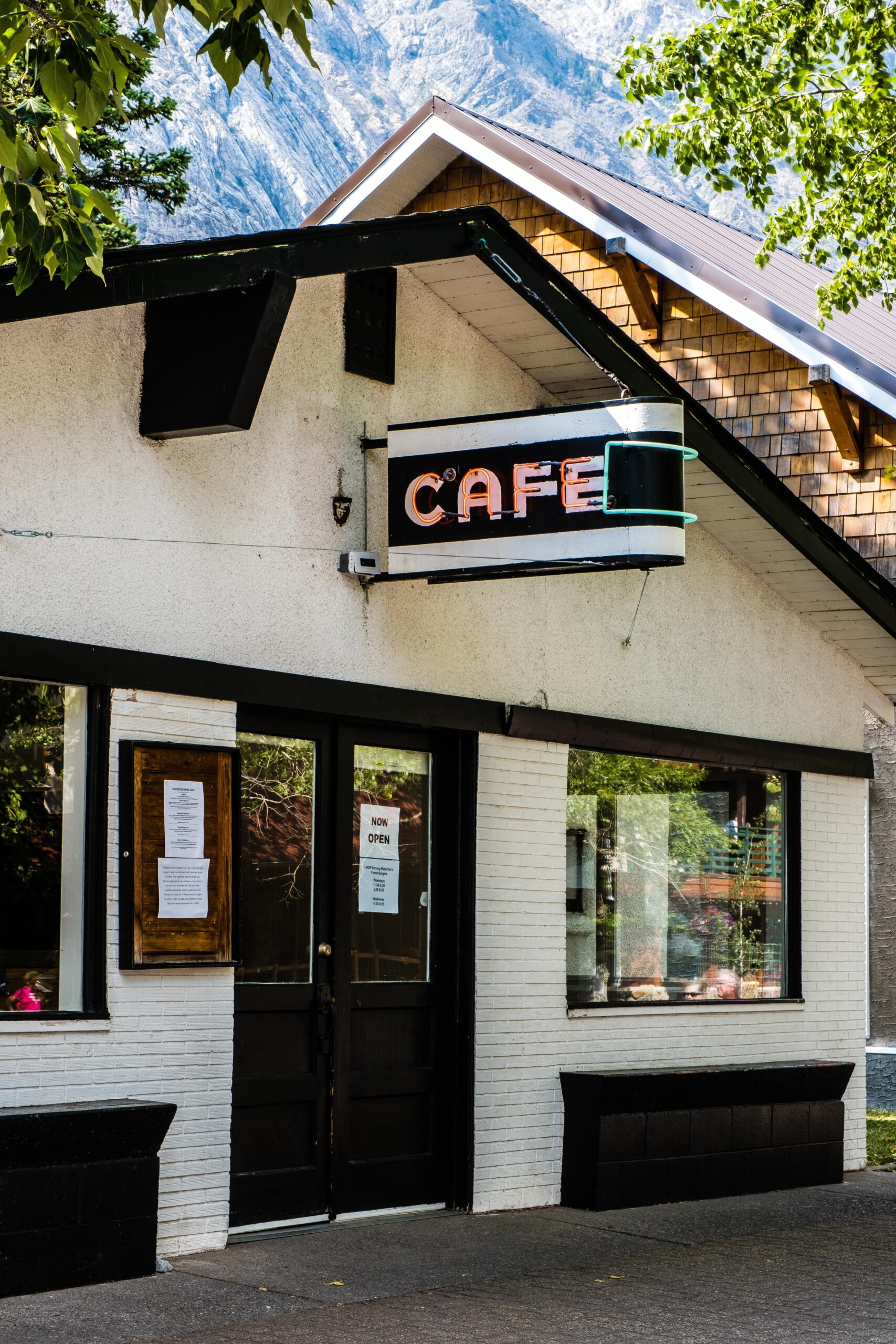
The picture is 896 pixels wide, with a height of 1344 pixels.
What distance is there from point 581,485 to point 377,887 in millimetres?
2321

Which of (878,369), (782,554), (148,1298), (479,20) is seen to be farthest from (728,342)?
(479,20)

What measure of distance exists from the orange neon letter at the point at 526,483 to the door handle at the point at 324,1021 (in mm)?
2410

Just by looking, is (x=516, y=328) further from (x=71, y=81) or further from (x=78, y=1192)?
(x=78, y=1192)

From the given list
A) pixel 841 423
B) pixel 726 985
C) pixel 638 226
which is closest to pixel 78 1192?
pixel 726 985

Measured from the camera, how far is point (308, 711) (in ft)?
26.2

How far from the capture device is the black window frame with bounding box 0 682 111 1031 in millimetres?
6887

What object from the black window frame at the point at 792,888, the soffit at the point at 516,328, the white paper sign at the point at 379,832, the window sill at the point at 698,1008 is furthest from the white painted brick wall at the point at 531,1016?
the soffit at the point at 516,328

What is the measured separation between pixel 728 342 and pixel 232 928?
8.50 meters

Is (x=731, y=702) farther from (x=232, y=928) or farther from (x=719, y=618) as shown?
(x=232, y=928)

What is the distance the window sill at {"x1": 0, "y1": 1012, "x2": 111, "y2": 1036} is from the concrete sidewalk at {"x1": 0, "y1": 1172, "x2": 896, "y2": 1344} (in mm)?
980

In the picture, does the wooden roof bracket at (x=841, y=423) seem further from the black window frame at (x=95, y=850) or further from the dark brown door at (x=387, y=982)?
the black window frame at (x=95, y=850)

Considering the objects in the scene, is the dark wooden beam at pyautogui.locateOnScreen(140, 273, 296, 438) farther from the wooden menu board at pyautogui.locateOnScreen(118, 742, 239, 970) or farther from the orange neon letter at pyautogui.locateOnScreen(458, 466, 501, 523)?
the wooden menu board at pyautogui.locateOnScreen(118, 742, 239, 970)

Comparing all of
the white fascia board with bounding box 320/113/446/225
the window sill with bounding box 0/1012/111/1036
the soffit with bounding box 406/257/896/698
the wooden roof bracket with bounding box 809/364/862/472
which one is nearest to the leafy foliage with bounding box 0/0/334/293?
the window sill with bounding box 0/1012/111/1036

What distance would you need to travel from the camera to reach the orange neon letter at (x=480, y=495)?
7566 millimetres
